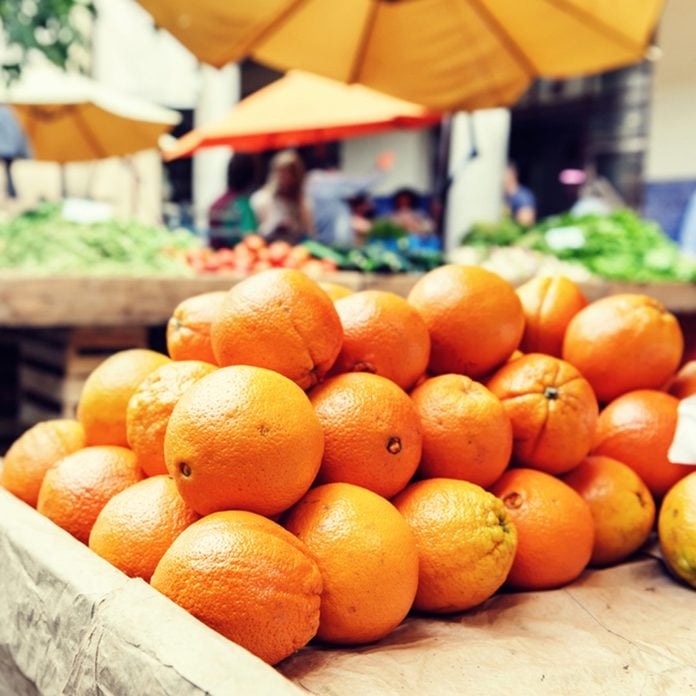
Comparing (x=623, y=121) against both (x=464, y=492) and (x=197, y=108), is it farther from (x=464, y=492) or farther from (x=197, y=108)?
(x=464, y=492)

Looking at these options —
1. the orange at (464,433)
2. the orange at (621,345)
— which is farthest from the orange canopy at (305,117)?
the orange at (464,433)

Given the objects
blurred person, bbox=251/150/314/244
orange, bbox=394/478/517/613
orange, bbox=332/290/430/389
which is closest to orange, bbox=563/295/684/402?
orange, bbox=332/290/430/389

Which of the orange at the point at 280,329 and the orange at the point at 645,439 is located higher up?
the orange at the point at 280,329

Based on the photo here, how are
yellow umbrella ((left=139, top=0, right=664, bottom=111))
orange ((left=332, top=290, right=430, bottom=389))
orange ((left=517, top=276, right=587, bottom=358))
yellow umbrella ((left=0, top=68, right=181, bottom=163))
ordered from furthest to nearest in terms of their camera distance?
yellow umbrella ((left=0, top=68, right=181, bottom=163))
yellow umbrella ((left=139, top=0, right=664, bottom=111))
orange ((left=517, top=276, right=587, bottom=358))
orange ((left=332, top=290, right=430, bottom=389))

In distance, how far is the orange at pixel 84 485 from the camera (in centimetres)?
124

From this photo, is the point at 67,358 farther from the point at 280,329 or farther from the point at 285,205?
the point at 285,205

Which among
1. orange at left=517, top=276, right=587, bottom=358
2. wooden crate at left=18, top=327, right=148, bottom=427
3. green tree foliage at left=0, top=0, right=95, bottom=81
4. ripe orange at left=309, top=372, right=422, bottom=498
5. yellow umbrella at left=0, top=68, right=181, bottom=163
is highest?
green tree foliage at left=0, top=0, right=95, bottom=81

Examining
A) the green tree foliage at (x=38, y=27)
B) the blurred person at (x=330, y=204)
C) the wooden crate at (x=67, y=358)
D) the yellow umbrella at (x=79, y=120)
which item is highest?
the green tree foliage at (x=38, y=27)

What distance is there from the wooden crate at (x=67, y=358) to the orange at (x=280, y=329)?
8.36 ft

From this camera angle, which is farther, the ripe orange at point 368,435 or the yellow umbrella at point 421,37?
the yellow umbrella at point 421,37

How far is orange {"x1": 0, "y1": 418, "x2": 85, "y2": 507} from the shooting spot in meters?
1.40

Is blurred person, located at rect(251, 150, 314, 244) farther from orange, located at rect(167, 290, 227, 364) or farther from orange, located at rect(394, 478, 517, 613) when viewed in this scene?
orange, located at rect(394, 478, 517, 613)

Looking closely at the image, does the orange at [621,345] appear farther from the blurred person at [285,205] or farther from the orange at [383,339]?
the blurred person at [285,205]

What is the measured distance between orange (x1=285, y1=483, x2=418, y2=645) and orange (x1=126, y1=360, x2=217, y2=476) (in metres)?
0.27
